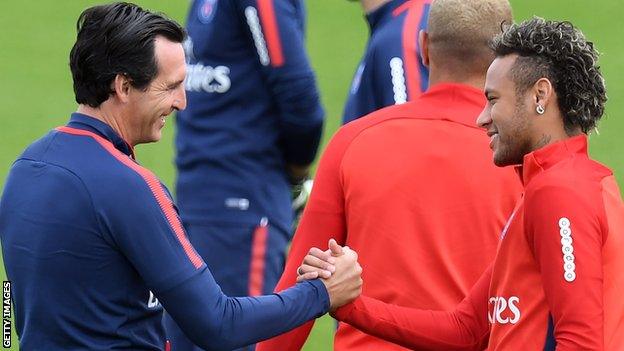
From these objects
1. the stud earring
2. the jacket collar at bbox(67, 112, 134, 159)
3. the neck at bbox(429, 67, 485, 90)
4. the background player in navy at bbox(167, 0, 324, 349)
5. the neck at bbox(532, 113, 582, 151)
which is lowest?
the background player in navy at bbox(167, 0, 324, 349)

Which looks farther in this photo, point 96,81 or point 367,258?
point 367,258

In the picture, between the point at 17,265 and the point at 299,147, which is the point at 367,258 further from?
the point at 299,147

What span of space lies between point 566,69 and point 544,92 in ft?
0.23

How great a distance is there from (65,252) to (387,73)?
5.84 ft

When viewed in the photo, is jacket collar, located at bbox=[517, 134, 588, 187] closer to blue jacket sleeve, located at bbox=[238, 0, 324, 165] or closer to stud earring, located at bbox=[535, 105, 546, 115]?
stud earring, located at bbox=[535, 105, 546, 115]

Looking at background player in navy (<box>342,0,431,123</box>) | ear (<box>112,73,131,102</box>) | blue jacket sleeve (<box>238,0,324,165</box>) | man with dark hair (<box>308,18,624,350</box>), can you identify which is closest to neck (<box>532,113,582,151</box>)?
man with dark hair (<box>308,18,624,350</box>)

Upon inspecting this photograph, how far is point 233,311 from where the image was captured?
366cm

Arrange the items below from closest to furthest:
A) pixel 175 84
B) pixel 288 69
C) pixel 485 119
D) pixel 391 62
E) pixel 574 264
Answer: pixel 574 264, pixel 485 119, pixel 175 84, pixel 391 62, pixel 288 69

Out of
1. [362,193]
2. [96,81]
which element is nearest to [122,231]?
[96,81]

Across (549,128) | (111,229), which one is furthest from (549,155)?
(111,229)

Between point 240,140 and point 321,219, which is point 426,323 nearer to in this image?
point 321,219

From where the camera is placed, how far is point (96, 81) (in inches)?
143

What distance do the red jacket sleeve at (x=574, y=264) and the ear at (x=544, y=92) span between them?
0.79ft

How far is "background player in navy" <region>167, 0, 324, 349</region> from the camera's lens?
5.61 metres
